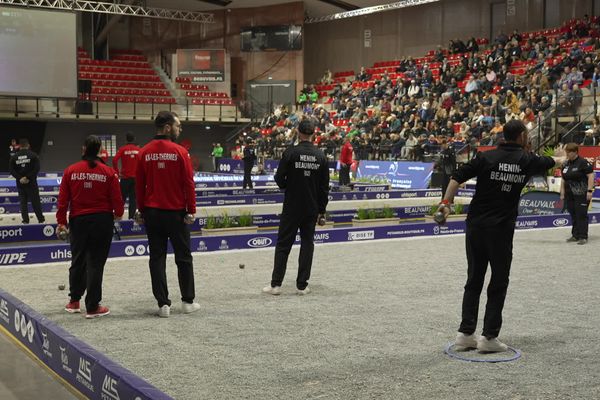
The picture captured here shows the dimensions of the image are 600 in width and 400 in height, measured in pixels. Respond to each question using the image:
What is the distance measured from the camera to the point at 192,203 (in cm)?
673

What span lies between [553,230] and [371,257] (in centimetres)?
451

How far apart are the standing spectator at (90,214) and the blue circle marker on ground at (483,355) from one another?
2.97 m

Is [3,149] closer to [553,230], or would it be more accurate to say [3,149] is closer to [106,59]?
[106,59]

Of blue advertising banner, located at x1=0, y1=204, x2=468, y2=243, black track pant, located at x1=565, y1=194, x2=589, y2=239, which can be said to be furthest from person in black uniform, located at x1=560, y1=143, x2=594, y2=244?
blue advertising banner, located at x1=0, y1=204, x2=468, y2=243

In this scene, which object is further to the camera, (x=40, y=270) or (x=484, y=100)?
(x=484, y=100)

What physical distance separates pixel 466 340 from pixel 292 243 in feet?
8.45

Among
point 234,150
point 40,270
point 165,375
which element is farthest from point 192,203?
point 234,150

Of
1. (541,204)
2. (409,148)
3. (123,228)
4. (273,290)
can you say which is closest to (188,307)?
(273,290)

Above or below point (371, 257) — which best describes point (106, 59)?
above

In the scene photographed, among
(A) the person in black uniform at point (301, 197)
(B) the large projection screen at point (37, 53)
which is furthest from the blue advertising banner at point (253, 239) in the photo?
(B) the large projection screen at point (37, 53)

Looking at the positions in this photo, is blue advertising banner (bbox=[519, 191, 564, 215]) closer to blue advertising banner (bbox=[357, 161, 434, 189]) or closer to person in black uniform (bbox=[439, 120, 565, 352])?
blue advertising banner (bbox=[357, 161, 434, 189])

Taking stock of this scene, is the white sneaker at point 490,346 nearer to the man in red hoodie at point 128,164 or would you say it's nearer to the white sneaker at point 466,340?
the white sneaker at point 466,340

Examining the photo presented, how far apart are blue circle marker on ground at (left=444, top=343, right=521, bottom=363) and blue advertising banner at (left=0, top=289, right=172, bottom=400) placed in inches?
95.0

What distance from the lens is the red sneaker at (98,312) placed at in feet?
21.9
